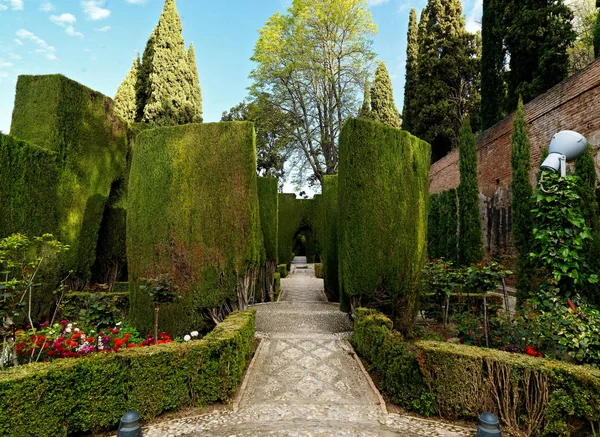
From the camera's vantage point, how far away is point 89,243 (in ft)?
24.8

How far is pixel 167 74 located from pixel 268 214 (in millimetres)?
10916

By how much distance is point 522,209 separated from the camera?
646 centimetres

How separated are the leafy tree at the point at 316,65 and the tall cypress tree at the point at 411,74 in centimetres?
263

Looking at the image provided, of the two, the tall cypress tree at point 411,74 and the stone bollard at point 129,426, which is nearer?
the stone bollard at point 129,426

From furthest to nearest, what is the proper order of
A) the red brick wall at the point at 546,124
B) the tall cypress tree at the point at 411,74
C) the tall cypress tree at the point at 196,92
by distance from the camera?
1. the tall cypress tree at the point at 411,74
2. the tall cypress tree at the point at 196,92
3. the red brick wall at the point at 546,124

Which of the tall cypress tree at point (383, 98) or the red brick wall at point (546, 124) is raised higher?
the tall cypress tree at point (383, 98)

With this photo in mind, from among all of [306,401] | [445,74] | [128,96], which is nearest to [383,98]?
[445,74]

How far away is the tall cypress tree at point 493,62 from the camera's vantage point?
41.1ft

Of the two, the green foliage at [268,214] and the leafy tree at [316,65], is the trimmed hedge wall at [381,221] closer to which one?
the green foliage at [268,214]

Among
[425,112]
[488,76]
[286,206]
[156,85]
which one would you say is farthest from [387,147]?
[156,85]

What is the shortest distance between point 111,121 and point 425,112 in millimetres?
15393

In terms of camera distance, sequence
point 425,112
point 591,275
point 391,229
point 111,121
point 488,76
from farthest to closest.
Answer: point 425,112, point 488,76, point 111,121, point 391,229, point 591,275

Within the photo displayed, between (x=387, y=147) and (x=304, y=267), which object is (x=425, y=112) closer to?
(x=304, y=267)

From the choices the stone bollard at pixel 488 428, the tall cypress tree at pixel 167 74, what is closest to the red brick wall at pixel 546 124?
the stone bollard at pixel 488 428
